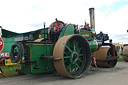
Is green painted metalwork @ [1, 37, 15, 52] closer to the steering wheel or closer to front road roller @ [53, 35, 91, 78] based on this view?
the steering wheel

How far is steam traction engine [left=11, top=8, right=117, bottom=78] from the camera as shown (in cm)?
495

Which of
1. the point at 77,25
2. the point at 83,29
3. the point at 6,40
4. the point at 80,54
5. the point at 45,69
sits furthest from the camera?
the point at 6,40

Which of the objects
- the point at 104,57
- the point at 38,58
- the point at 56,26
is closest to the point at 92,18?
the point at 104,57

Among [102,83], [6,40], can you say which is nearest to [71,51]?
[102,83]

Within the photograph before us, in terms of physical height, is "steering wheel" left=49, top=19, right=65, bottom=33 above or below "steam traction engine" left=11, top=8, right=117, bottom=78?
above

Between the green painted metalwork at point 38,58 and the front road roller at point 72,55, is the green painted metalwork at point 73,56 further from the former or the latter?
the green painted metalwork at point 38,58

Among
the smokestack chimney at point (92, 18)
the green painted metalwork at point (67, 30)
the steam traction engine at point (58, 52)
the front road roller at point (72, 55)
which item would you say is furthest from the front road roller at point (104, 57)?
the green painted metalwork at point (67, 30)

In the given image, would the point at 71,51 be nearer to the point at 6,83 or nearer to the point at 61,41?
the point at 61,41

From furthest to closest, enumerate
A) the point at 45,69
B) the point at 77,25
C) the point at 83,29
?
the point at 83,29 → the point at 77,25 → the point at 45,69

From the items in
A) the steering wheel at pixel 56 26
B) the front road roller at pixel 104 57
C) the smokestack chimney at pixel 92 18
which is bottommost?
the front road roller at pixel 104 57

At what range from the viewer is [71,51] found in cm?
555

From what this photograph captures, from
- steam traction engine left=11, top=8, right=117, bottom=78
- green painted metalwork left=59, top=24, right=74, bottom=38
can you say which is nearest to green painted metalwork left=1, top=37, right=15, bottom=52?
steam traction engine left=11, top=8, right=117, bottom=78

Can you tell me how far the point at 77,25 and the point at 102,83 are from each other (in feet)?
8.78

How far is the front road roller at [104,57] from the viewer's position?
7502 millimetres
